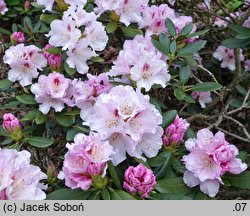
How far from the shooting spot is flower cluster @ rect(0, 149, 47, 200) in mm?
1409

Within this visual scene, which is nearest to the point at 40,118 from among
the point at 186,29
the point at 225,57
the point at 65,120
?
the point at 65,120

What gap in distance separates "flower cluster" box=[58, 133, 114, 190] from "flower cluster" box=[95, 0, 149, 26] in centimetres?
91

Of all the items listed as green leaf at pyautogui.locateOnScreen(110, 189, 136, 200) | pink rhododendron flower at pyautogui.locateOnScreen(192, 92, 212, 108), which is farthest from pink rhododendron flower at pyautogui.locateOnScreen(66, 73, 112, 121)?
pink rhododendron flower at pyautogui.locateOnScreen(192, 92, 212, 108)

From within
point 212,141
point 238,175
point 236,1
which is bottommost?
point 236,1

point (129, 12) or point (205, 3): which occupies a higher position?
point (129, 12)

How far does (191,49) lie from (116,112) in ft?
2.42

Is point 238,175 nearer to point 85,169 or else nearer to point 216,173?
point 216,173

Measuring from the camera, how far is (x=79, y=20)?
6.98ft

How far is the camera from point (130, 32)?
232cm

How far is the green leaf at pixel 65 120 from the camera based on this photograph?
1971mm

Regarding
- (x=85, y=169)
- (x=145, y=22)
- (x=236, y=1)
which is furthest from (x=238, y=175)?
(x=236, y=1)

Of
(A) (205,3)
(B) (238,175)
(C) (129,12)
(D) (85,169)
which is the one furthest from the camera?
(A) (205,3)
